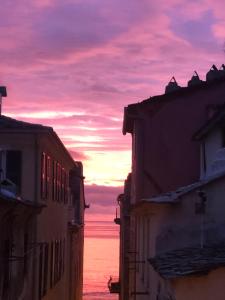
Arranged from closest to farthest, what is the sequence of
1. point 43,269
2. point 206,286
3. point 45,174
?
point 206,286, point 45,174, point 43,269

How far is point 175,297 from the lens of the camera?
1514 centimetres

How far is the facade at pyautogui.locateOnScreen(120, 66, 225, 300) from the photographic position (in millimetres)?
19234

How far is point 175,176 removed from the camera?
27.4 m

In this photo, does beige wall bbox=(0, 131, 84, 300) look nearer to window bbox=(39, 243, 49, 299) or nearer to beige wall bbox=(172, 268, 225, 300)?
window bbox=(39, 243, 49, 299)

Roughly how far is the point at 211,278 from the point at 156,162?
13250 millimetres

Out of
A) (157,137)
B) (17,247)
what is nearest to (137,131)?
(157,137)

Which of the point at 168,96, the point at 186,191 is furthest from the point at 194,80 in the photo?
the point at 186,191

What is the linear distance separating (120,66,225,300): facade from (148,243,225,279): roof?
17.6 inches

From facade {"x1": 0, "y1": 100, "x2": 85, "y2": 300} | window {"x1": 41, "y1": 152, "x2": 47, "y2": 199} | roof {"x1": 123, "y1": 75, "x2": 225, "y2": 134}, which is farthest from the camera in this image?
window {"x1": 41, "y1": 152, "x2": 47, "y2": 199}

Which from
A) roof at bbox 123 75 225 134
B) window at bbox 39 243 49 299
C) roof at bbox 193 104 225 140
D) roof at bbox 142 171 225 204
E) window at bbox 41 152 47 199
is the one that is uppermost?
roof at bbox 123 75 225 134

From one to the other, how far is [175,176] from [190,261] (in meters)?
11.8

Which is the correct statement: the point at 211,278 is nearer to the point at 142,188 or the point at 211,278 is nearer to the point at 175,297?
the point at 175,297

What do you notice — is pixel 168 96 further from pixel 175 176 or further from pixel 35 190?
pixel 35 190

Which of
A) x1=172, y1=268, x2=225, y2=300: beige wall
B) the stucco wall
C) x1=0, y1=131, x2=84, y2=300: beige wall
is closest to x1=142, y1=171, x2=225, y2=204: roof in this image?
x1=172, y1=268, x2=225, y2=300: beige wall
